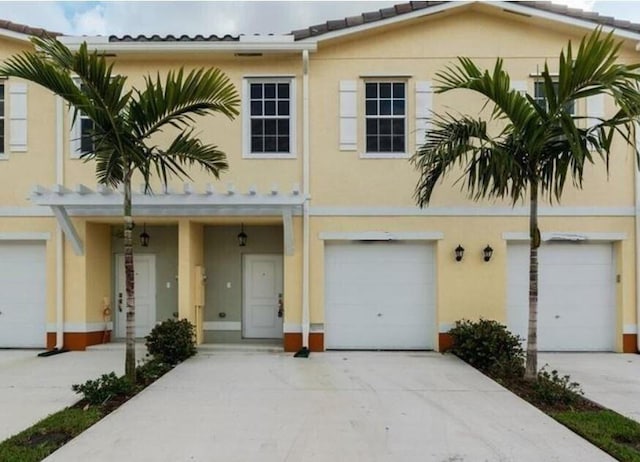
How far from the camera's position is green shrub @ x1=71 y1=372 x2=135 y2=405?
6230 millimetres

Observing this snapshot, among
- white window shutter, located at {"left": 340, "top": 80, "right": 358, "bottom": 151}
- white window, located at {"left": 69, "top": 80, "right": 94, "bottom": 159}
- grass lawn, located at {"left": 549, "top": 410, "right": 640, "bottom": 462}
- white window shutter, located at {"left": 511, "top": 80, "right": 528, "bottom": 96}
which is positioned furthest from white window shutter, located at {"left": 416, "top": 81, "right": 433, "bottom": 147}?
white window, located at {"left": 69, "top": 80, "right": 94, "bottom": 159}

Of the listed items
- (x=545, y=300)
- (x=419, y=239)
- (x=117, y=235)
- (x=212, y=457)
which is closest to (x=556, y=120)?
(x=419, y=239)

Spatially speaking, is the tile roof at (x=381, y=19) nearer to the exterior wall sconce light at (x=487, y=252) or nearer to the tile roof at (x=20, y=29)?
the exterior wall sconce light at (x=487, y=252)

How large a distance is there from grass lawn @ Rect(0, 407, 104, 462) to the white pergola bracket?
14.1ft

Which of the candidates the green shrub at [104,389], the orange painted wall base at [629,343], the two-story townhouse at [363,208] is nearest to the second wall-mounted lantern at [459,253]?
the two-story townhouse at [363,208]

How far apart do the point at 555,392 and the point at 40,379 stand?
789 centimetres

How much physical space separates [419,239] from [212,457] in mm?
6224

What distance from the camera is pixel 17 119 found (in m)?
9.73

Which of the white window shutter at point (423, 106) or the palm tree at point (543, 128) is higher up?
the white window shutter at point (423, 106)

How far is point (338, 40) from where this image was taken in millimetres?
9625

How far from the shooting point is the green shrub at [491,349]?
7.98 m

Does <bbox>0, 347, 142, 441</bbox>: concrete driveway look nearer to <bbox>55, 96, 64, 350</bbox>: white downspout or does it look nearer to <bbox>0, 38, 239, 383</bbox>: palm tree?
<bbox>55, 96, 64, 350</bbox>: white downspout

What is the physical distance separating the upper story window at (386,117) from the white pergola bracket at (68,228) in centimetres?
624

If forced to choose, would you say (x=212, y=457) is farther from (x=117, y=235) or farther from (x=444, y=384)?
(x=117, y=235)
